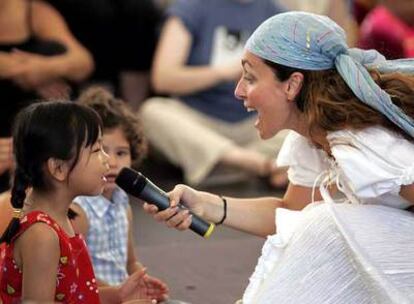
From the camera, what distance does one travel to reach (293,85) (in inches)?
83.5

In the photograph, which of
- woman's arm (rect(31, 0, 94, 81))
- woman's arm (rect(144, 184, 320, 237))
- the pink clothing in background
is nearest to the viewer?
woman's arm (rect(144, 184, 320, 237))

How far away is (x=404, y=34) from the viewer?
4.15 meters

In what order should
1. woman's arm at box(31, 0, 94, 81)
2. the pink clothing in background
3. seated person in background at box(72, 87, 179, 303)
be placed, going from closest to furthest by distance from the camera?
seated person in background at box(72, 87, 179, 303), woman's arm at box(31, 0, 94, 81), the pink clothing in background

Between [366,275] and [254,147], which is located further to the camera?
[254,147]

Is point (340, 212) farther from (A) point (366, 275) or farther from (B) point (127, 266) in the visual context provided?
(B) point (127, 266)

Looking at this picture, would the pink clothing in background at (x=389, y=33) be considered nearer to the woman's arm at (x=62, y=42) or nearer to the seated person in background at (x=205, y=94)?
the seated person in background at (x=205, y=94)

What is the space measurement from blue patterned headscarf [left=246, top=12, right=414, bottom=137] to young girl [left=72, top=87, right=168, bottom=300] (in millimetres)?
505

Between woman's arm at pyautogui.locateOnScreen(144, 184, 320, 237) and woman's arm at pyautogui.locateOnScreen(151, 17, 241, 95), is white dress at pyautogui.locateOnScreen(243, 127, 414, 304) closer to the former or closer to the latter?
woman's arm at pyautogui.locateOnScreen(144, 184, 320, 237)

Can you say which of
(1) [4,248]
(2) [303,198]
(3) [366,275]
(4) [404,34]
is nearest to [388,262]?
(3) [366,275]

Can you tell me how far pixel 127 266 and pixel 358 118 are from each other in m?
0.84

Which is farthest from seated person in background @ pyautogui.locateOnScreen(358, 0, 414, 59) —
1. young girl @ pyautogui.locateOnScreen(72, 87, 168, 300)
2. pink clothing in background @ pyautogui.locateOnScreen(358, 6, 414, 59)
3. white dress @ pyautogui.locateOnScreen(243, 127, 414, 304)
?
white dress @ pyautogui.locateOnScreen(243, 127, 414, 304)

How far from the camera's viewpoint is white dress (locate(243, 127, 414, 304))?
6.49ft

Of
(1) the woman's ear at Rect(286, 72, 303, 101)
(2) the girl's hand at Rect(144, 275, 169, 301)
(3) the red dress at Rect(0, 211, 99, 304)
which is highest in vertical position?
(1) the woman's ear at Rect(286, 72, 303, 101)

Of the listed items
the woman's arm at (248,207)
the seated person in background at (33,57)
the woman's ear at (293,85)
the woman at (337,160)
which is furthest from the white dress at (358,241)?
the seated person in background at (33,57)
